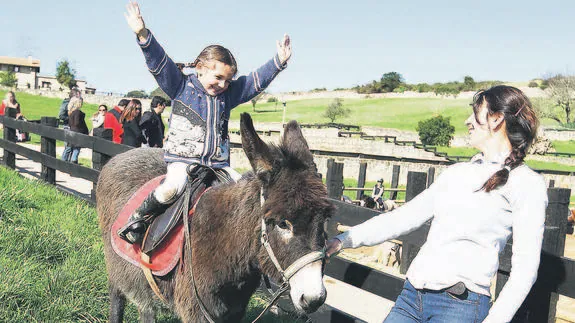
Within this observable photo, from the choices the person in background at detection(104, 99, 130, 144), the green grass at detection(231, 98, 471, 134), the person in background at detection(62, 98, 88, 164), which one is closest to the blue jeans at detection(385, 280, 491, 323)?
the person in background at detection(104, 99, 130, 144)

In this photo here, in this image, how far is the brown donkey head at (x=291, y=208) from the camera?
7.79 ft

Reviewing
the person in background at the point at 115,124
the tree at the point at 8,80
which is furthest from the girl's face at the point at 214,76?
the tree at the point at 8,80

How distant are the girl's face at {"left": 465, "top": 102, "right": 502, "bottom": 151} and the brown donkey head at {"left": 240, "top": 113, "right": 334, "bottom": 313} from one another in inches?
31.4

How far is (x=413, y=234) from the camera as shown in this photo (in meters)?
3.66

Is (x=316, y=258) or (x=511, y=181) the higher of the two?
(x=511, y=181)

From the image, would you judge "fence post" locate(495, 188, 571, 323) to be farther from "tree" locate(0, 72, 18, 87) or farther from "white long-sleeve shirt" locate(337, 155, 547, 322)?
"tree" locate(0, 72, 18, 87)

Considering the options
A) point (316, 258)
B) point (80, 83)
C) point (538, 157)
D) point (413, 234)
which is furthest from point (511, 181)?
point (80, 83)

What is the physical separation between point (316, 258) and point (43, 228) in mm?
4273

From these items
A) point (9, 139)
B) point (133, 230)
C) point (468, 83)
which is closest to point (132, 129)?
point (9, 139)

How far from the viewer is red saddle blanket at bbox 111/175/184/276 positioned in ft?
10.9

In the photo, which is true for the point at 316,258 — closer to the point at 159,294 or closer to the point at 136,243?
the point at 159,294

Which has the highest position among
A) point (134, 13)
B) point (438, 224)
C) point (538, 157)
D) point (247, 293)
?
point (134, 13)

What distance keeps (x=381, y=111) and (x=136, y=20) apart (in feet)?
281

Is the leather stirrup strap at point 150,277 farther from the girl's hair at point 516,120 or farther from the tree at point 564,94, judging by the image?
the tree at point 564,94
